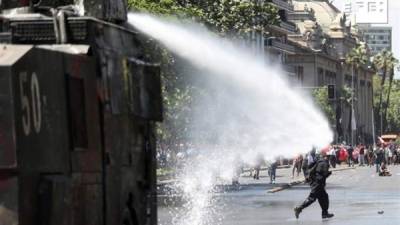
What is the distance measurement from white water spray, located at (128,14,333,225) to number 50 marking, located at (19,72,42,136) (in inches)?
204

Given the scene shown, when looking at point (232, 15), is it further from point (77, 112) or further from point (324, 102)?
point (324, 102)

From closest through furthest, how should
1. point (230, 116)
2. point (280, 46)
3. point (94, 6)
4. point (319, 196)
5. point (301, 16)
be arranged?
point (94, 6), point (319, 196), point (230, 116), point (280, 46), point (301, 16)

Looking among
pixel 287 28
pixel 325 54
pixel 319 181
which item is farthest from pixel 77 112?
pixel 325 54

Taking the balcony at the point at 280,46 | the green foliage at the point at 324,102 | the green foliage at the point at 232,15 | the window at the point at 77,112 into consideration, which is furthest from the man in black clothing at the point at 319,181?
the green foliage at the point at 324,102

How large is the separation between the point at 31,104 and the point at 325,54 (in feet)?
487

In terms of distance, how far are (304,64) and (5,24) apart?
13599cm

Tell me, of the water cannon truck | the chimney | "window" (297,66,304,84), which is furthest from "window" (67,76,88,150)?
"window" (297,66,304,84)

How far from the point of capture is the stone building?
135 metres

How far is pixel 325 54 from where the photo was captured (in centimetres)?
15625

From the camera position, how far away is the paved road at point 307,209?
981 inches

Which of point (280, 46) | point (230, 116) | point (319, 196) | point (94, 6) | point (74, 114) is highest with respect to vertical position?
point (94, 6)

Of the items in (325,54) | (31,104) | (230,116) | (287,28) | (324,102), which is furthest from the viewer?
(325,54)

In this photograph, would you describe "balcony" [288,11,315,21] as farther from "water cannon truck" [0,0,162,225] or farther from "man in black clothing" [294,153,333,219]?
"water cannon truck" [0,0,162,225]

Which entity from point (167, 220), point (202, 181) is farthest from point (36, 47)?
point (202, 181)
